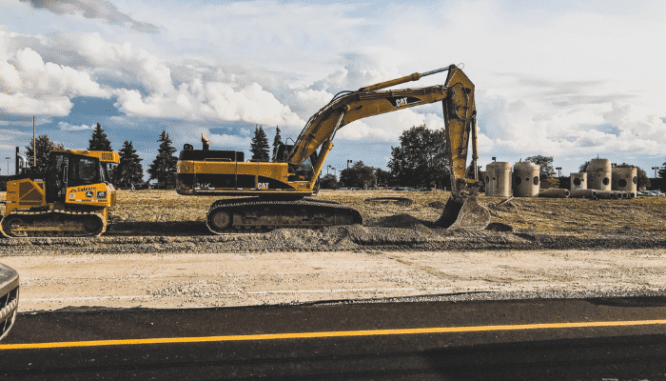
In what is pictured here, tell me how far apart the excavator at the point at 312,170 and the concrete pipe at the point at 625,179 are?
28.2m

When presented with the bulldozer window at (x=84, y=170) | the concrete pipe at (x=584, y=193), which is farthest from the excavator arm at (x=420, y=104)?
the concrete pipe at (x=584, y=193)

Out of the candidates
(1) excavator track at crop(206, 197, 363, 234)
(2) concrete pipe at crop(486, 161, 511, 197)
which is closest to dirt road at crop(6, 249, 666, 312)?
(1) excavator track at crop(206, 197, 363, 234)

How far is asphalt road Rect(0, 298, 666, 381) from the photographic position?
14.0ft

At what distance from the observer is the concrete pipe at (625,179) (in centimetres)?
3738

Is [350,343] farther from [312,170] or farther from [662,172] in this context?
[662,172]

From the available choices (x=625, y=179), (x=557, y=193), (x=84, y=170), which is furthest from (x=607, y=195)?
(x=84, y=170)

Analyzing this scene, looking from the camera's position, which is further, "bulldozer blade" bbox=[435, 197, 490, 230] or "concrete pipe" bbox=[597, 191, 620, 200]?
"concrete pipe" bbox=[597, 191, 620, 200]

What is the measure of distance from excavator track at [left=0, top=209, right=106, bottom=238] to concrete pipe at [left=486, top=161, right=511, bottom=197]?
27454mm

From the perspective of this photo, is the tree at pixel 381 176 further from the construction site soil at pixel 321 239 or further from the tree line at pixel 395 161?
the construction site soil at pixel 321 239

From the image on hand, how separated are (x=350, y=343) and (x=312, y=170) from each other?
421 inches

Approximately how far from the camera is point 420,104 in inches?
619

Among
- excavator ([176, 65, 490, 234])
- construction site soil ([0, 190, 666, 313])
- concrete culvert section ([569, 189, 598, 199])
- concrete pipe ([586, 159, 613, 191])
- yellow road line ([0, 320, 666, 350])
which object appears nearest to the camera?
yellow road line ([0, 320, 666, 350])

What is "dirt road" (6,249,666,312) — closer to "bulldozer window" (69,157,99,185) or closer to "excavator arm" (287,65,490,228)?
"bulldozer window" (69,157,99,185)

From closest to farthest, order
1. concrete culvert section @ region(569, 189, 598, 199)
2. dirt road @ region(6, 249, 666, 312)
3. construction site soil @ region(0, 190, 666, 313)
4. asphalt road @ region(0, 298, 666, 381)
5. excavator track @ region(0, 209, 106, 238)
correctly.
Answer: asphalt road @ region(0, 298, 666, 381) < dirt road @ region(6, 249, 666, 312) < construction site soil @ region(0, 190, 666, 313) < excavator track @ region(0, 209, 106, 238) < concrete culvert section @ region(569, 189, 598, 199)
